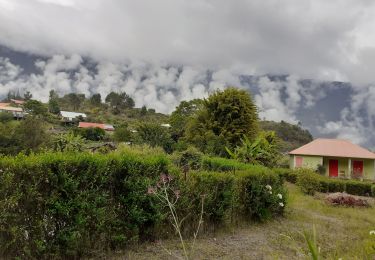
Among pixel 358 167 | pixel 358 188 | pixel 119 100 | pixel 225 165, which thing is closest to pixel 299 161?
pixel 358 167

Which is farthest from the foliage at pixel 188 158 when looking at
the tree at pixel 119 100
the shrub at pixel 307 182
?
the tree at pixel 119 100

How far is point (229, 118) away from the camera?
21.4m

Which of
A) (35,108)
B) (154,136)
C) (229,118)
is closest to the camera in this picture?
(229,118)

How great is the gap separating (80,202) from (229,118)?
662 inches

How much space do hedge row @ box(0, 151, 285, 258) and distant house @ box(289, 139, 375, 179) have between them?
2862 cm

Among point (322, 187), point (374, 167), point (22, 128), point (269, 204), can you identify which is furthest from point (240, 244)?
point (22, 128)

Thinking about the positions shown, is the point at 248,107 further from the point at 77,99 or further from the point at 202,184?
the point at 77,99

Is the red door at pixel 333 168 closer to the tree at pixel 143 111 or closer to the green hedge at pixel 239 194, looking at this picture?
A: the green hedge at pixel 239 194

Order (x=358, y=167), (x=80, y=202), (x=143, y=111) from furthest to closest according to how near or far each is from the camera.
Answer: (x=143, y=111) → (x=358, y=167) → (x=80, y=202)

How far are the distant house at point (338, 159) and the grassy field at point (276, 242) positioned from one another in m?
23.0

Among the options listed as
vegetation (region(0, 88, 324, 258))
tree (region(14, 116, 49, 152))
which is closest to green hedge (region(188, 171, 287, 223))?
vegetation (region(0, 88, 324, 258))

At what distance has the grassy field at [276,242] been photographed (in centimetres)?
609

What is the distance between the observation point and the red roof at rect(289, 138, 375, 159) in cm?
3284

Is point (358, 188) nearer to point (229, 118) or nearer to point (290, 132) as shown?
point (229, 118)
